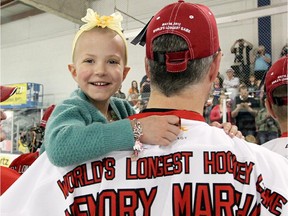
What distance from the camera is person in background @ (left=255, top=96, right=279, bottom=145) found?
4.42 metres

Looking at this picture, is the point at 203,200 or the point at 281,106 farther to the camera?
the point at 281,106

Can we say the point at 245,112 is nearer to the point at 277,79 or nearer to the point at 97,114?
the point at 277,79

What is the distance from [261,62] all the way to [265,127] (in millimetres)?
1415

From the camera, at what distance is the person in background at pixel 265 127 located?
4.42 m

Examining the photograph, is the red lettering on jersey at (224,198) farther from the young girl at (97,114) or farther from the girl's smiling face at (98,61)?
the girl's smiling face at (98,61)

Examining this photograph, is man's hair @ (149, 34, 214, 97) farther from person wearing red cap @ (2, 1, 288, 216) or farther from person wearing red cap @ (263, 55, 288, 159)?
person wearing red cap @ (263, 55, 288, 159)

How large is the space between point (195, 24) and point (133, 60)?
6.86 metres

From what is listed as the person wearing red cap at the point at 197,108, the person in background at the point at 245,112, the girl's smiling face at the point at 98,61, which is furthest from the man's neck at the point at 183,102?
the person in background at the point at 245,112

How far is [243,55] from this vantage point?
19.3 ft

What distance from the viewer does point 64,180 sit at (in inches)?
29.0

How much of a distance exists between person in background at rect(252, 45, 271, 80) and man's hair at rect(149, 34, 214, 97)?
486cm

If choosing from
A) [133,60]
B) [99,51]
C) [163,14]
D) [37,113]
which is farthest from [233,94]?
[37,113]

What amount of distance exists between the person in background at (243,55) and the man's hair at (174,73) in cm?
497

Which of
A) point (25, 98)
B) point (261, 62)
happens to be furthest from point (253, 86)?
point (25, 98)
